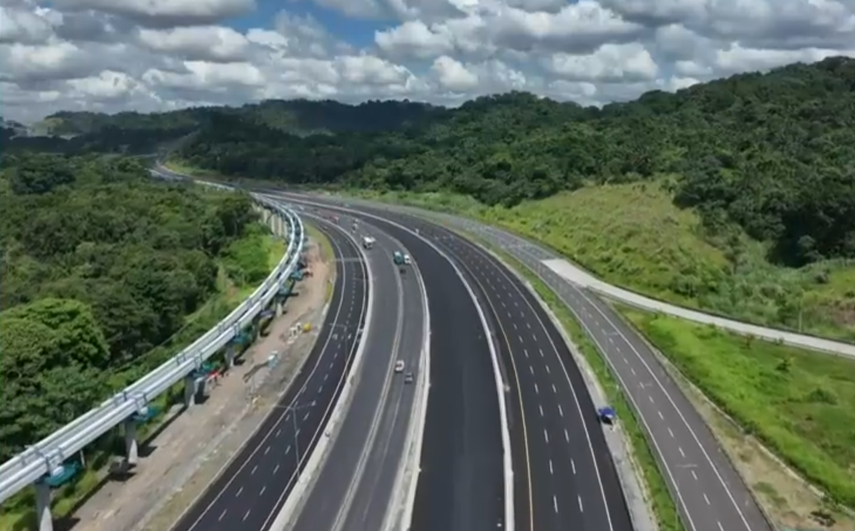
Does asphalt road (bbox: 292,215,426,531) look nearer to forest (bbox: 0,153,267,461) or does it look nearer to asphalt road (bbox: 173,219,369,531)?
asphalt road (bbox: 173,219,369,531)

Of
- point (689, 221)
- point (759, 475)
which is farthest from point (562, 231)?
point (759, 475)

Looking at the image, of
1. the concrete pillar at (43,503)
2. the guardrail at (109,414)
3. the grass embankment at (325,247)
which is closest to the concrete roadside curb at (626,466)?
the guardrail at (109,414)

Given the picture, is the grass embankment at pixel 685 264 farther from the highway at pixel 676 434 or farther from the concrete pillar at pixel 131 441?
the concrete pillar at pixel 131 441

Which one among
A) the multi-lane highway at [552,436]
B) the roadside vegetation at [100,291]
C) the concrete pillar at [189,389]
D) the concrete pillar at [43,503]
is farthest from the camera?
the concrete pillar at [189,389]

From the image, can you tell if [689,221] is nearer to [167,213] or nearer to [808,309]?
[808,309]

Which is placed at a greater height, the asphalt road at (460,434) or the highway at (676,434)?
the highway at (676,434)
